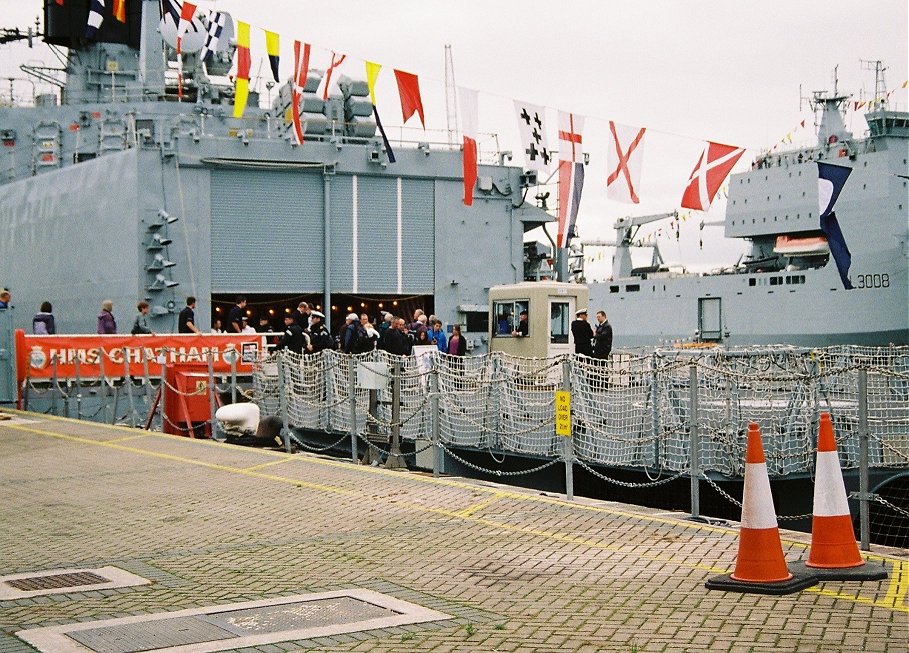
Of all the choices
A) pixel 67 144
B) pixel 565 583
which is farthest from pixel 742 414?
pixel 67 144

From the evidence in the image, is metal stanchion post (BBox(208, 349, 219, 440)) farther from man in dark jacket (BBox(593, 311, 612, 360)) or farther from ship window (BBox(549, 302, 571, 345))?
ship window (BBox(549, 302, 571, 345))

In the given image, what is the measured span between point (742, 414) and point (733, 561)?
541 cm

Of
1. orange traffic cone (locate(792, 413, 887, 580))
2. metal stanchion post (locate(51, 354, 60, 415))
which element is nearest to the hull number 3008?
metal stanchion post (locate(51, 354, 60, 415))

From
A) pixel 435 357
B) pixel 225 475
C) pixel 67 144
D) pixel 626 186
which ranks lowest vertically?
pixel 225 475

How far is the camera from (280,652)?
540cm

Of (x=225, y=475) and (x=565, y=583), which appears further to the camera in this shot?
(x=225, y=475)

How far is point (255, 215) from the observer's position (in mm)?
28703

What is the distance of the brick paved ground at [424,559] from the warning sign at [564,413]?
0.66 meters

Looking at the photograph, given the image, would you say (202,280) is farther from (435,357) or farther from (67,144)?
(435,357)

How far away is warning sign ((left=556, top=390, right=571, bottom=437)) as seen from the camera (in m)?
10.6

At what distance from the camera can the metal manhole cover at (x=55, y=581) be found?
22.8 feet

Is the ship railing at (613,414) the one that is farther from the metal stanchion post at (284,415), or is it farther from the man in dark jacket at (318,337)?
the man in dark jacket at (318,337)

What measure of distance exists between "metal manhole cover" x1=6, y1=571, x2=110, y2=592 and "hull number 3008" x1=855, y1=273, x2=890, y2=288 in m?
46.6

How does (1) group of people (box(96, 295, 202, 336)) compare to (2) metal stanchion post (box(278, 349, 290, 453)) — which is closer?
(2) metal stanchion post (box(278, 349, 290, 453))
